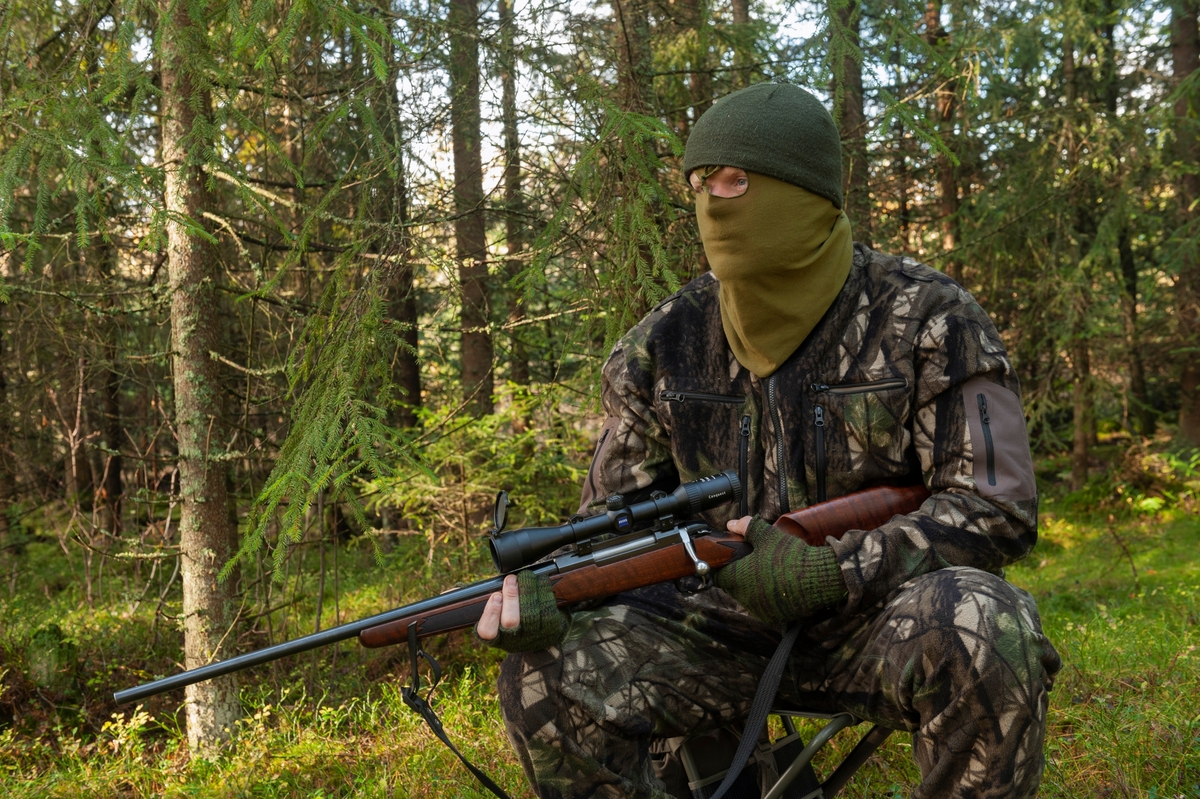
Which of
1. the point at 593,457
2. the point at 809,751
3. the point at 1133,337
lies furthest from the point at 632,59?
the point at 1133,337

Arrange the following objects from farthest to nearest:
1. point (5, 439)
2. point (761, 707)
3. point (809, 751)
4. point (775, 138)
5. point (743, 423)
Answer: point (5, 439) → point (743, 423) → point (775, 138) → point (761, 707) → point (809, 751)

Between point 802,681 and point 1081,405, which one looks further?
point 1081,405

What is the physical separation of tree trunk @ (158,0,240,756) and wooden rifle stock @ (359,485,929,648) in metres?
2.31

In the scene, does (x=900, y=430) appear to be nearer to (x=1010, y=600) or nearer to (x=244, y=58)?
(x=1010, y=600)

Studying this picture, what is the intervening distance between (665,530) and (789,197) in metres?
1.18

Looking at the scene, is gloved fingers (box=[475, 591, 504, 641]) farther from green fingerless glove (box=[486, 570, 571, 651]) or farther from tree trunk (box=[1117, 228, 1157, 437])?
tree trunk (box=[1117, 228, 1157, 437])

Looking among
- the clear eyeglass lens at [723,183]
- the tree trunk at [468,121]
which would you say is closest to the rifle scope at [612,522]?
the clear eyeglass lens at [723,183]

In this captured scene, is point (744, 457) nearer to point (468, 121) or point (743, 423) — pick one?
point (743, 423)

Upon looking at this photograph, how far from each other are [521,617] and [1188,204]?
12333 millimetres

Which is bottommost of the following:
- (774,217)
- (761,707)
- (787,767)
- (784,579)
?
(787,767)

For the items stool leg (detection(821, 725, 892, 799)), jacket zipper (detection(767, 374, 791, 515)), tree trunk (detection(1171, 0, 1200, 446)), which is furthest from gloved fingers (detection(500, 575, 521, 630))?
tree trunk (detection(1171, 0, 1200, 446))

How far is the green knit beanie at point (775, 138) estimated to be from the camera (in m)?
2.89

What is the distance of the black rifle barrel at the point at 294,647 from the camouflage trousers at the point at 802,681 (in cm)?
28

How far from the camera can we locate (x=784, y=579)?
259cm
